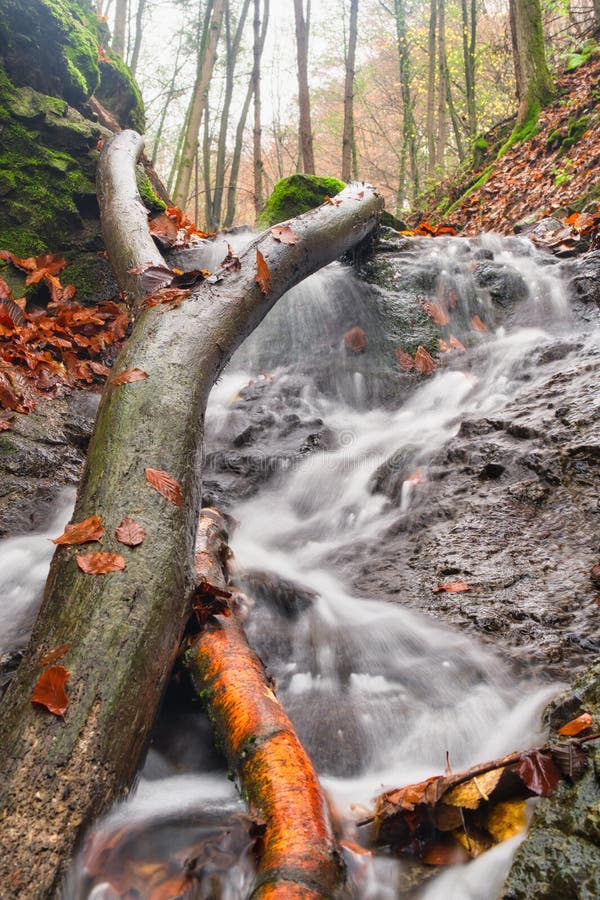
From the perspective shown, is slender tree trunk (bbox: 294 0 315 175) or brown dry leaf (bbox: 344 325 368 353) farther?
slender tree trunk (bbox: 294 0 315 175)

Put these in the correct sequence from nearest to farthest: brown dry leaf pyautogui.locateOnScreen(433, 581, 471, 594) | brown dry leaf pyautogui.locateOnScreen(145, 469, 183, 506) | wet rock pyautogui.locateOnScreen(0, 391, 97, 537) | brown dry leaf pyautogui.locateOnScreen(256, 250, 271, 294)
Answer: brown dry leaf pyautogui.locateOnScreen(145, 469, 183, 506) < brown dry leaf pyautogui.locateOnScreen(433, 581, 471, 594) < wet rock pyautogui.locateOnScreen(0, 391, 97, 537) < brown dry leaf pyautogui.locateOnScreen(256, 250, 271, 294)

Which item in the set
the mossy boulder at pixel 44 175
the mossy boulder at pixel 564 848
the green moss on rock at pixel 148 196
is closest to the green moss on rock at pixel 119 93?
the green moss on rock at pixel 148 196

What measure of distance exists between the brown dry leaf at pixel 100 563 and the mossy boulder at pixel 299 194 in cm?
719

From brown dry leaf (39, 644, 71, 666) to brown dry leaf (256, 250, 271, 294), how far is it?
244 cm

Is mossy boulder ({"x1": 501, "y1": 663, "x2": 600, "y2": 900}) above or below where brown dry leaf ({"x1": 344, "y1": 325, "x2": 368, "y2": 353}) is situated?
below

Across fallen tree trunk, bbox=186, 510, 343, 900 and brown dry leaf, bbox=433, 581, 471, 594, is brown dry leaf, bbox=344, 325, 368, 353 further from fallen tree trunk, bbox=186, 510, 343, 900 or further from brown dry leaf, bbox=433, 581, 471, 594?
fallen tree trunk, bbox=186, 510, 343, 900

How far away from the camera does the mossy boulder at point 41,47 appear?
529cm

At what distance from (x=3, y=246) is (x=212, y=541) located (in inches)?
152

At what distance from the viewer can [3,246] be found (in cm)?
504

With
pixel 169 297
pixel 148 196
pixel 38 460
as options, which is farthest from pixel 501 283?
pixel 38 460

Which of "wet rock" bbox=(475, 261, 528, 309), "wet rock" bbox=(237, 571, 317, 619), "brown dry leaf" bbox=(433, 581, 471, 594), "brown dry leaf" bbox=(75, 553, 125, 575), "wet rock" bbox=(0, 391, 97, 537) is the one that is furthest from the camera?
"wet rock" bbox=(475, 261, 528, 309)

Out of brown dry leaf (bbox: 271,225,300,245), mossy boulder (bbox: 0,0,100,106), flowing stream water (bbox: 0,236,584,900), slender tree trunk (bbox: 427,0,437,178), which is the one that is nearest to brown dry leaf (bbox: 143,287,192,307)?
brown dry leaf (bbox: 271,225,300,245)

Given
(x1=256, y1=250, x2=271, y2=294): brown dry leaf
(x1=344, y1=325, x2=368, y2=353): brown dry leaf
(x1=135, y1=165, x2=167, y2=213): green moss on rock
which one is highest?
(x1=135, y1=165, x2=167, y2=213): green moss on rock

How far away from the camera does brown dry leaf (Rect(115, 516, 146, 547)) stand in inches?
78.5
